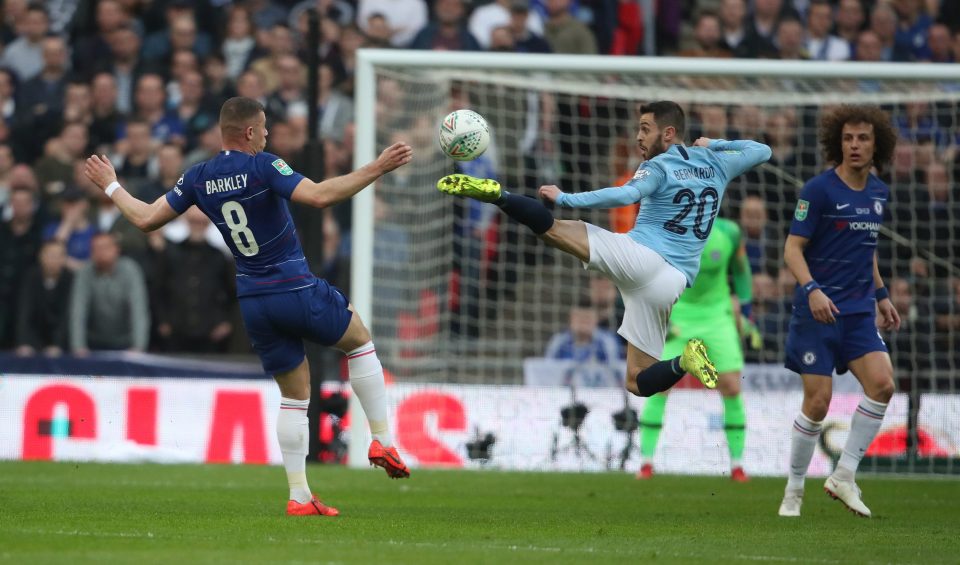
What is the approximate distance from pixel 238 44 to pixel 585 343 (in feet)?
22.2

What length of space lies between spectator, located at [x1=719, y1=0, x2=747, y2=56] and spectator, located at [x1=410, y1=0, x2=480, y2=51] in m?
3.01

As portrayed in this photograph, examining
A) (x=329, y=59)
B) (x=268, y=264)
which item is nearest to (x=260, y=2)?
(x=329, y=59)

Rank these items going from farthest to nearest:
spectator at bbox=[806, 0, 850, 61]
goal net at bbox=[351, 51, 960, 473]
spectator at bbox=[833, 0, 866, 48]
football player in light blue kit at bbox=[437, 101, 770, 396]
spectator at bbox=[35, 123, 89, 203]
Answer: spectator at bbox=[833, 0, 866, 48], spectator at bbox=[806, 0, 850, 61], spectator at bbox=[35, 123, 89, 203], goal net at bbox=[351, 51, 960, 473], football player in light blue kit at bbox=[437, 101, 770, 396]

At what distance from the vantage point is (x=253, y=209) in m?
8.20

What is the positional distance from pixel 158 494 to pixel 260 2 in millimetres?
9979

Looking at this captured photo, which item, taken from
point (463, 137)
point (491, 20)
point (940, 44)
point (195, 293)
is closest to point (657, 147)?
point (463, 137)

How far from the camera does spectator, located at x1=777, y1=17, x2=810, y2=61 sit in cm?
1709

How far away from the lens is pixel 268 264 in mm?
8320

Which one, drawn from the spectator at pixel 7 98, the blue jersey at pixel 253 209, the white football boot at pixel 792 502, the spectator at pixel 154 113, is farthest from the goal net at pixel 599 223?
the spectator at pixel 7 98

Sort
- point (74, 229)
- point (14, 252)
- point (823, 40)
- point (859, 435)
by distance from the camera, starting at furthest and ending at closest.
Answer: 1. point (823, 40)
2. point (74, 229)
3. point (14, 252)
4. point (859, 435)

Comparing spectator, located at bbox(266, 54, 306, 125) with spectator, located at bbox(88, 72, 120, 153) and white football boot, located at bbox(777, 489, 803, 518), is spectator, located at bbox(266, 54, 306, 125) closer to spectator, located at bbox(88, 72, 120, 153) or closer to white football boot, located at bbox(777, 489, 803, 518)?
spectator, located at bbox(88, 72, 120, 153)

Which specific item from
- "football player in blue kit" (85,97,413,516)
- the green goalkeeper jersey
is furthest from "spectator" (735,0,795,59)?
"football player in blue kit" (85,97,413,516)

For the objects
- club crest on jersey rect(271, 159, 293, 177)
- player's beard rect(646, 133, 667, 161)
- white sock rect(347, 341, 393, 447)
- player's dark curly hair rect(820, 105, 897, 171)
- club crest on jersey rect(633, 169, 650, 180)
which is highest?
player's dark curly hair rect(820, 105, 897, 171)

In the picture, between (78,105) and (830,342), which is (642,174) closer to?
(830,342)
